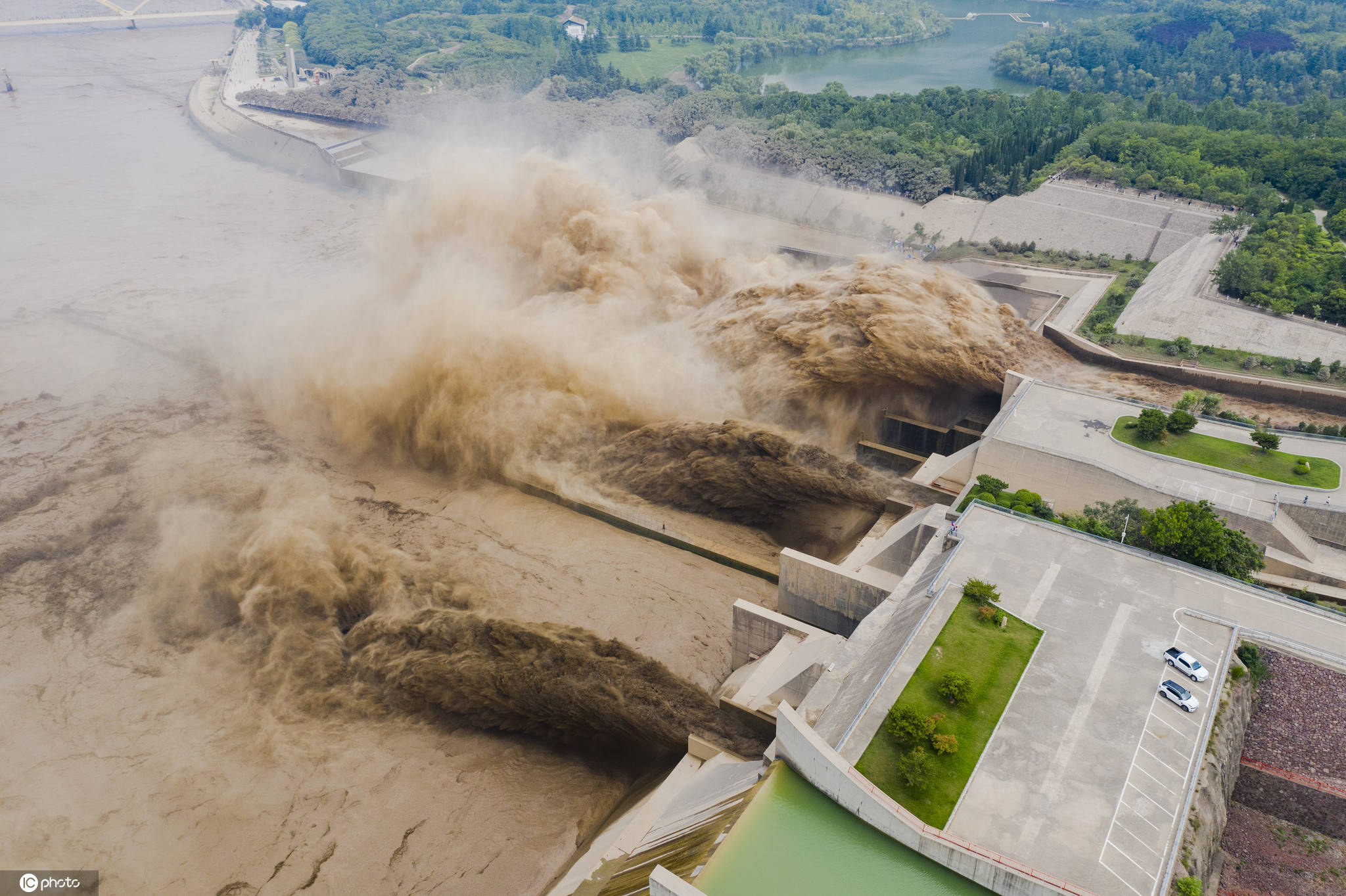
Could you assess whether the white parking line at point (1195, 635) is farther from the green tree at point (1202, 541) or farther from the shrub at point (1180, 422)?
the shrub at point (1180, 422)

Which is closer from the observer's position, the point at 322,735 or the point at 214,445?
the point at 322,735

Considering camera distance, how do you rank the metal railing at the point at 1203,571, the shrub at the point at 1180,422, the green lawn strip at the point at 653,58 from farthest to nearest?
1. the green lawn strip at the point at 653,58
2. the shrub at the point at 1180,422
3. the metal railing at the point at 1203,571

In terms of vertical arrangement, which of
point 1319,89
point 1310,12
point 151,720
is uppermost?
point 1310,12

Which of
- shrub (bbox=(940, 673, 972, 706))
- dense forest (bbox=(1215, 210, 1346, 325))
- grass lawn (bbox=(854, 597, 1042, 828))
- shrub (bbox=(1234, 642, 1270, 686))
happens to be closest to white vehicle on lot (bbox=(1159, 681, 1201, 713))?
shrub (bbox=(1234, 642, 1270, 686))

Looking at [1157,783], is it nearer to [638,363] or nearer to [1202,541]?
[1202,541]

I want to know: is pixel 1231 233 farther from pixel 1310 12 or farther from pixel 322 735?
pixel 1310 12

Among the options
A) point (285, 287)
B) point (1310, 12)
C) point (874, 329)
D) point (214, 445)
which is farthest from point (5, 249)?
point (1310, 12)

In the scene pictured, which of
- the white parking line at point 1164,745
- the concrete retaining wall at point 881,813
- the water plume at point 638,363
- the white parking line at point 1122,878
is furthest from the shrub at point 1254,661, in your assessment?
the water plume at point 638,363

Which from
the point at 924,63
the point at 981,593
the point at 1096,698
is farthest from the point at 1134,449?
the point at 924,63
